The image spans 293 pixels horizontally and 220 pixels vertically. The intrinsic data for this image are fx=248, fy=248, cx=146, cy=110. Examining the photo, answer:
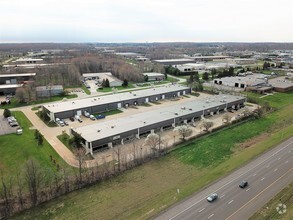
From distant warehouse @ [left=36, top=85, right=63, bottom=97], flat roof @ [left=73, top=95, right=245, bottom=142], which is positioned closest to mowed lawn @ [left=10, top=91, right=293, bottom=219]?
flat roof @ [left=73, top=95, right=245, bottom=142]

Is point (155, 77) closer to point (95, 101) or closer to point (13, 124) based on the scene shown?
point (95, 101)

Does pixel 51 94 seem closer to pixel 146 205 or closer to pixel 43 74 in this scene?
pixel 43 74

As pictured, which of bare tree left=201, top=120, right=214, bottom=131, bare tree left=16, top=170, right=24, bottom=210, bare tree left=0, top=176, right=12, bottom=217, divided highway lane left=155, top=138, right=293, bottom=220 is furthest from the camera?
bare tree left=201, top=120, right=214, bottom=131

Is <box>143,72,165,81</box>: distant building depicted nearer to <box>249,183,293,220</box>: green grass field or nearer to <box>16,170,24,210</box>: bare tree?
<box>16,170,24,210</box>: bare tree

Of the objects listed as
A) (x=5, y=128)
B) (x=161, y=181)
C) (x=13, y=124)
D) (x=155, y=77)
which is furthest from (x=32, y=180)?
(x=155, y=77)

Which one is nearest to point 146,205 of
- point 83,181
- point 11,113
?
point 83,181

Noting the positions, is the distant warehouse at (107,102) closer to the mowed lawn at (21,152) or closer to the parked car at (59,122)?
the parked car at (59,122)

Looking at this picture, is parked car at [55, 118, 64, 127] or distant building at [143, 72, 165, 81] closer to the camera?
parked car at [55, 118, 64, 127]
